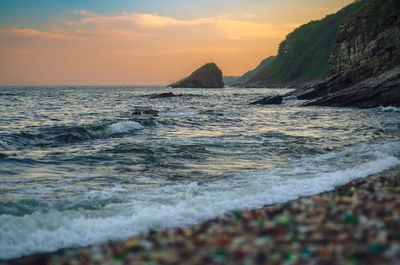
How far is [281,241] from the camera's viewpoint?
355cm

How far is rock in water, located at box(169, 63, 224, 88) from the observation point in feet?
529

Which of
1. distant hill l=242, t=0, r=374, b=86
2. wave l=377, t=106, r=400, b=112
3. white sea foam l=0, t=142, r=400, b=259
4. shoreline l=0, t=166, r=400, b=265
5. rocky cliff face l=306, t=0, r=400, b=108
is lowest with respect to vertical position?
white sea foam l=0, t=142, r=400, b=259

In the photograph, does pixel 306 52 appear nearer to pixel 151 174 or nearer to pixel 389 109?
pixel 389 109

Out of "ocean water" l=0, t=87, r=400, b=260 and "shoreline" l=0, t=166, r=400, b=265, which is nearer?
"shoreline" l=0, t=166, r=400, b=265

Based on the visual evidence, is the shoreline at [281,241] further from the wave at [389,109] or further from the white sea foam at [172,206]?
the wave at [389,109]

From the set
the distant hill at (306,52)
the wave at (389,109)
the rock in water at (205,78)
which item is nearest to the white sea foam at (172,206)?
the wave at (389,109)

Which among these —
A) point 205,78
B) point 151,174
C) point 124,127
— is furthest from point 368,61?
point 205,78

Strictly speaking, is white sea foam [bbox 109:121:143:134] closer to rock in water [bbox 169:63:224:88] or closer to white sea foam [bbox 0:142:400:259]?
white sea foam [bbox 0:142:400:259]

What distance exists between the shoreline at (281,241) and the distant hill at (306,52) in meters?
137

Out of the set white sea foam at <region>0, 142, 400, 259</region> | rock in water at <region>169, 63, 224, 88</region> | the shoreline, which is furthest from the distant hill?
the shoreline

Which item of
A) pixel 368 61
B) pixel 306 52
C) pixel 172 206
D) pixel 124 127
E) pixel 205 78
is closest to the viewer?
pixel 172 206

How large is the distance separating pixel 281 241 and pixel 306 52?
16072 cm

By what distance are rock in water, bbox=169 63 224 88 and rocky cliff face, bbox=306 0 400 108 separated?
117338mm

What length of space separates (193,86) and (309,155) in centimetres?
15669
